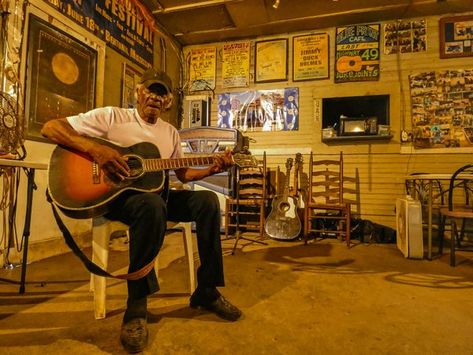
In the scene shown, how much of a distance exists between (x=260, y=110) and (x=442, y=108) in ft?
8.06

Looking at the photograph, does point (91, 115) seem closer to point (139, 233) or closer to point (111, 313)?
point (139, 233)

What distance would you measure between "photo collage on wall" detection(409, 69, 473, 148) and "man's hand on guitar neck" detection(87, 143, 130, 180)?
392 centimetres

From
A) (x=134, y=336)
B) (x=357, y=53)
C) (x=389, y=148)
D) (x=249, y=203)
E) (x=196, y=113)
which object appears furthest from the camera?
(x=196, y=113)

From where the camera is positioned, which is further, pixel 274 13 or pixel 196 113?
pixel 196 113

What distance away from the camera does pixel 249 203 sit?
3.66 m

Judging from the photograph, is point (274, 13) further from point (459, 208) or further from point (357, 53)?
point (459, 208)

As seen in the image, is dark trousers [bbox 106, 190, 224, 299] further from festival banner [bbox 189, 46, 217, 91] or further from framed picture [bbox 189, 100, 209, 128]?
festival banner [bbox 189, 46, 217, 91]

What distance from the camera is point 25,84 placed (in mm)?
2277

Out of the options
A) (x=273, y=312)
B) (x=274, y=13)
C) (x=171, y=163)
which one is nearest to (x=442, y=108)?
(x=274, y=13)

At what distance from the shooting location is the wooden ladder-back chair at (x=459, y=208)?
226cm

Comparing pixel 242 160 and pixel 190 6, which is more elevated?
pixel 190 6

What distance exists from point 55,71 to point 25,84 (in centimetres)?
34

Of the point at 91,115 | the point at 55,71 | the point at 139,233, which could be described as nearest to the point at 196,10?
the point at 55,71

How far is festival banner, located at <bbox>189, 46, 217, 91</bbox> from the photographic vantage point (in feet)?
15.6
